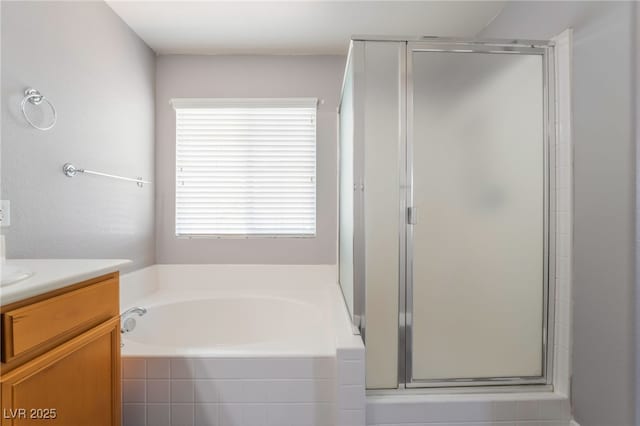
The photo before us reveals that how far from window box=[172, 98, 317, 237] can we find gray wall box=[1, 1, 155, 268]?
28 cm

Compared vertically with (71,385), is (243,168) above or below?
above

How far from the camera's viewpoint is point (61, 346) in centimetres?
80

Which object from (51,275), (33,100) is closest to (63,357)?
(51,275)

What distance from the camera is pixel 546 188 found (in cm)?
138

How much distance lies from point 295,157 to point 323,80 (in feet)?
2.03

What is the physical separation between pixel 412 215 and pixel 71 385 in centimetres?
132

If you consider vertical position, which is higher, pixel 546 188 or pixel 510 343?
pixel 546 188

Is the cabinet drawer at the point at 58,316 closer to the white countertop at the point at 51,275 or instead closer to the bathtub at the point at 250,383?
the white countertop at the point at 51,275

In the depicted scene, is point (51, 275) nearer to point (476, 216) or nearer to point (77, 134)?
point (77, 134)

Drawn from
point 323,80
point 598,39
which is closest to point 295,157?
point 323,80

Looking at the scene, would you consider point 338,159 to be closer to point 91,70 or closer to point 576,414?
point 91,70

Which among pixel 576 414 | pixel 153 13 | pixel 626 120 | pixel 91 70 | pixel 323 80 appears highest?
pixel 153 13

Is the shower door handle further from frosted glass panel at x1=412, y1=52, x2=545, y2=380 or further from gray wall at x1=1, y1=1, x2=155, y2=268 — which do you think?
gray wall at x1=1, y1=1, x2=155, y2=268

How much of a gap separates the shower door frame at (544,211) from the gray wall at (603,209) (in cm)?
9
